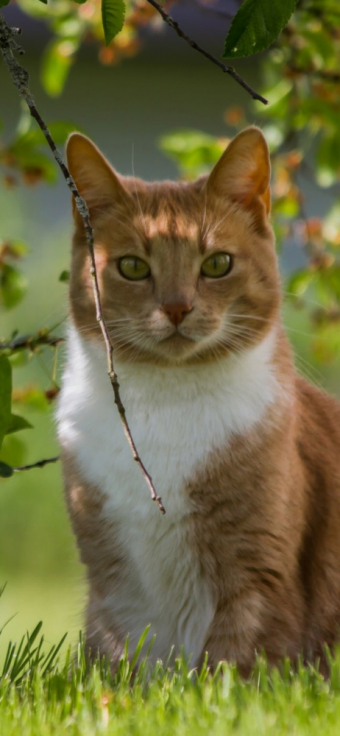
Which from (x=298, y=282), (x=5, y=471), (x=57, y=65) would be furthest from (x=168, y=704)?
(x=57, y=65)

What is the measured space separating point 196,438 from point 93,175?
65 centimetres

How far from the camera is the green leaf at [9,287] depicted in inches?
113

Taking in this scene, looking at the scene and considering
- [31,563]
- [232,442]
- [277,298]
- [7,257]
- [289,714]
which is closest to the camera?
[289,714]

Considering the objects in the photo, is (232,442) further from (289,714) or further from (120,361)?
(289,714)

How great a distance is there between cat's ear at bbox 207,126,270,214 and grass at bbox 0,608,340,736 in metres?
1.07

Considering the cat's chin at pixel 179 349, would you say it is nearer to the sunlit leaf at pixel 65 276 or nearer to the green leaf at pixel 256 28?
the sunlit leaf at pixel 65 276

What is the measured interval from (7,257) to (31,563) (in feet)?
7.64

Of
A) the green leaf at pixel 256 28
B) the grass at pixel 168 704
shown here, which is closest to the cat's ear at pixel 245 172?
the green leaf at pixel 256 28

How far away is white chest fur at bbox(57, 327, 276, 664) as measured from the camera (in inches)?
85.9

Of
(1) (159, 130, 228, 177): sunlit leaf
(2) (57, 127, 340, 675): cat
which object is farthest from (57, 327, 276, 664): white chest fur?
(1) (159, 130, 228, 177): sunlit leaf

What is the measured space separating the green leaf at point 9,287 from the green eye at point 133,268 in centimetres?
65

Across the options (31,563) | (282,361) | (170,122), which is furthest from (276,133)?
(170,122)

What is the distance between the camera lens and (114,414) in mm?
2260

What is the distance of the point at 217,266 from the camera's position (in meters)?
2.28
